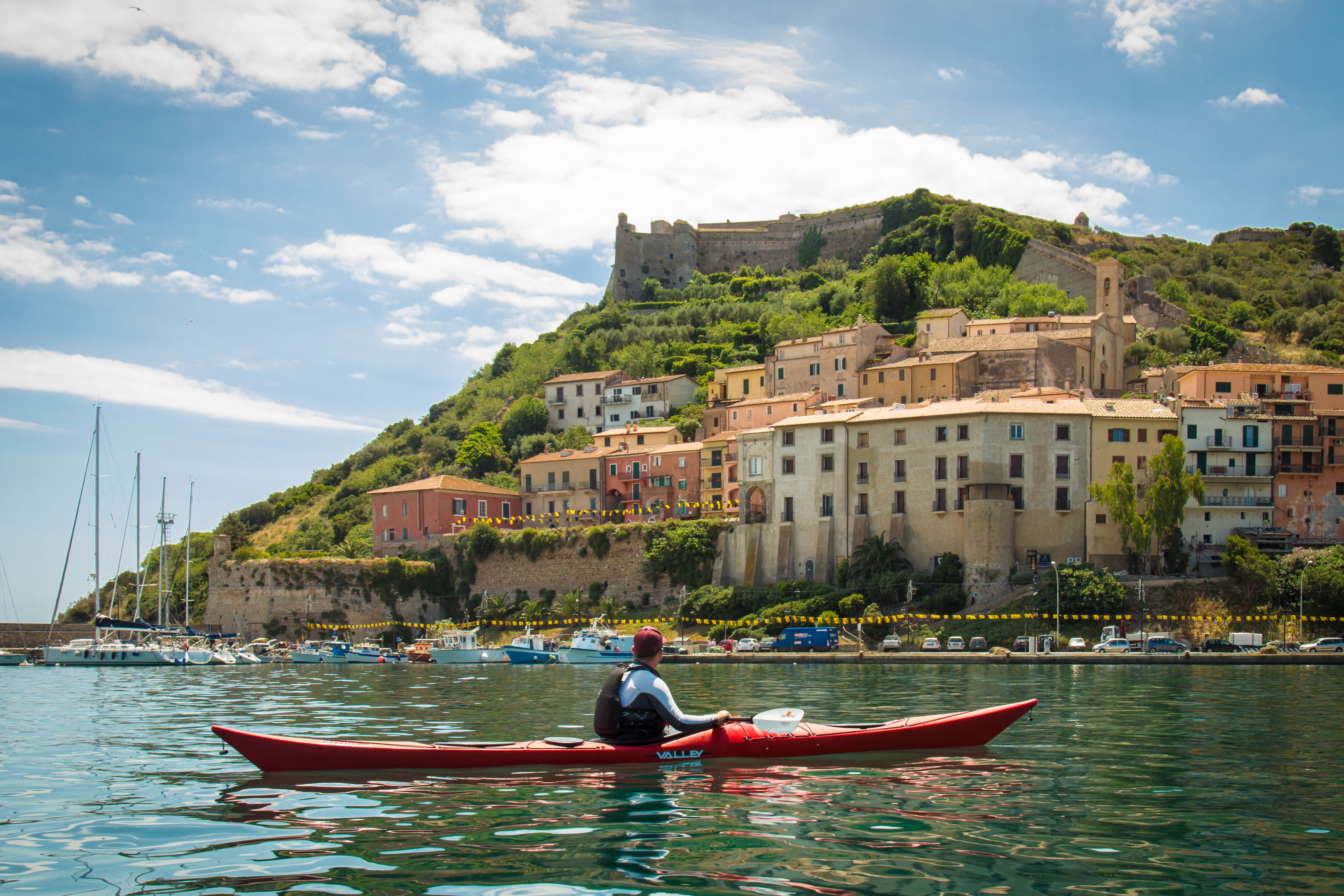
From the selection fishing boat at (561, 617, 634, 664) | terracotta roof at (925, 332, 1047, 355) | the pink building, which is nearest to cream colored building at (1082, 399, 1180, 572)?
terracotta roof at (925, 332, 1047, 355)

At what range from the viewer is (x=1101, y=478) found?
156 feet

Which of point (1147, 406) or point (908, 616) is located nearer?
point (908, 616)

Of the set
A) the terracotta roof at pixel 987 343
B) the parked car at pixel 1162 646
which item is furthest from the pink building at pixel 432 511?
the parked car at pixel 1162 646

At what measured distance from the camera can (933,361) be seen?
202 feet

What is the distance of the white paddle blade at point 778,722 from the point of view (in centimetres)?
1263

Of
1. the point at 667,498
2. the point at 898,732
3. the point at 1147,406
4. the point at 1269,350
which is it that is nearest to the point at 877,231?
the point at 1269,350

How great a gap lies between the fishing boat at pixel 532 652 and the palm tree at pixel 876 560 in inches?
527

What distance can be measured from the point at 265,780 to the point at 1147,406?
45.8m

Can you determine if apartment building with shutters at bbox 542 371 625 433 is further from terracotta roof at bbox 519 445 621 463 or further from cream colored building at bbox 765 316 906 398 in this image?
cream colored building at bbox 765 316 906 398

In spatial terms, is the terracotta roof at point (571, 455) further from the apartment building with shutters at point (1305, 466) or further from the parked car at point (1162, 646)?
the parked car at point (1162, 646)

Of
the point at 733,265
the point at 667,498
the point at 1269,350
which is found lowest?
the point at 667,498

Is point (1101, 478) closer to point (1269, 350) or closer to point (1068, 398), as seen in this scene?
point (1068, 398)

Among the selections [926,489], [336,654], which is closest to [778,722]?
[926,489]

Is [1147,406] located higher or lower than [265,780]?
higher
